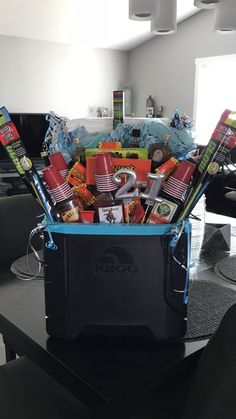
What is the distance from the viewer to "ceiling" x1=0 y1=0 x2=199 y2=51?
4.09 metres

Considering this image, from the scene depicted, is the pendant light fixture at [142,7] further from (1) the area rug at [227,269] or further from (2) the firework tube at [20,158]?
(2) the firework tube at [20,158]

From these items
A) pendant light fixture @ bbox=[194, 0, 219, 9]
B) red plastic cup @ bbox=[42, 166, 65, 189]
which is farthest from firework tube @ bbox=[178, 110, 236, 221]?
pendant light fixture @ bbox=[194, 0, 219, 9]

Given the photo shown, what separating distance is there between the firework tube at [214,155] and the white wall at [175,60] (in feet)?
16.0

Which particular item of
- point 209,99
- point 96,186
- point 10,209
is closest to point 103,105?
point 209,99

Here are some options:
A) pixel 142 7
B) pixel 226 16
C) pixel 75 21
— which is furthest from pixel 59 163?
pixel 75 21

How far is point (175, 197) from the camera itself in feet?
2.28

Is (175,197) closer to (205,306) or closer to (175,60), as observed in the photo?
(205,306)

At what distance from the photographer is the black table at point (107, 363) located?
62 cm

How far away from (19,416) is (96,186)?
0.53 m

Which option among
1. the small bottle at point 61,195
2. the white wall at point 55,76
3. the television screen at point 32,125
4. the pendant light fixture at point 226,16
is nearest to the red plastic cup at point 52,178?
the small bottle at point 61,195

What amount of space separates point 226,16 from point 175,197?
243cm

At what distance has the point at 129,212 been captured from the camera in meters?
0.73

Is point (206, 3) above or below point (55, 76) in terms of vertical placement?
above

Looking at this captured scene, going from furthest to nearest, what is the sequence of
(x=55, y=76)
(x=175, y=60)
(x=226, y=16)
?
1. (x=175, y=60)
2. (x=55, y=76)
3. (x=226, y=16)
